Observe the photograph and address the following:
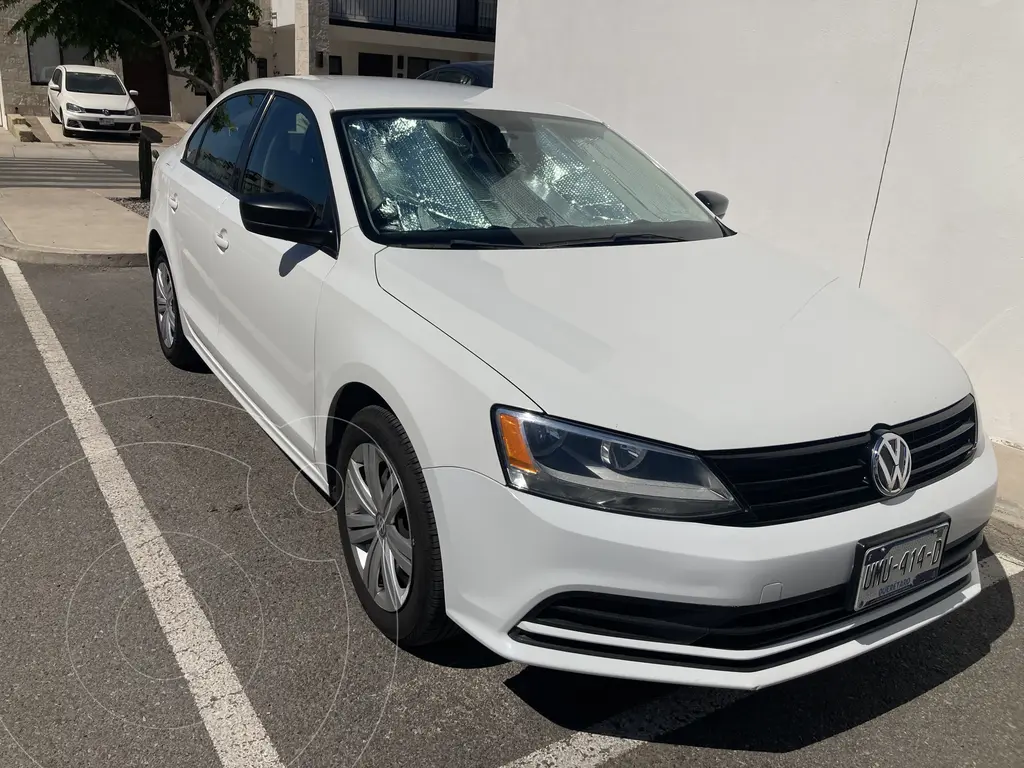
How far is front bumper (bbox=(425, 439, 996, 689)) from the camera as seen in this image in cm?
212

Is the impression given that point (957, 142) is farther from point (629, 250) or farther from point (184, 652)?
point (184, 652)

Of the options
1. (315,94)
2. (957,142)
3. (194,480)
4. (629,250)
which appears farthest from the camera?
(957,142)

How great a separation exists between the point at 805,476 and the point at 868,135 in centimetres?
389

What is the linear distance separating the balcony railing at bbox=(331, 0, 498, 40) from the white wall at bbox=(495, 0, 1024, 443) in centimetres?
1844

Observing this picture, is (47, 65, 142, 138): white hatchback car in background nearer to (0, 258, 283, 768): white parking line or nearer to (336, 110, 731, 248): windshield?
(0, 258, 283, 768): white parking line

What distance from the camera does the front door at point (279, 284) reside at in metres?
3.16

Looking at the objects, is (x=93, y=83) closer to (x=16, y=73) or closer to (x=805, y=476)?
(x=16, y=73)

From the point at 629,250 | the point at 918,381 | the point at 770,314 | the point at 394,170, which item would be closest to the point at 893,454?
the point at 918,381

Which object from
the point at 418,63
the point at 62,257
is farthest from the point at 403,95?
the point at 418,63

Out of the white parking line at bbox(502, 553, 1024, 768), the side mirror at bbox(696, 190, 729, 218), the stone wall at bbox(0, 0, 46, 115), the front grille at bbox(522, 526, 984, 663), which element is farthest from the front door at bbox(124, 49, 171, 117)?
the front grille at bbox(522, 526, 984, 663)

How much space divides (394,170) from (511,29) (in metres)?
5.63

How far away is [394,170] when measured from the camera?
3.29 m

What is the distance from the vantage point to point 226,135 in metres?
4.40

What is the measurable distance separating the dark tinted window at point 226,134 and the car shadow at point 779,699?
9.15 ft
